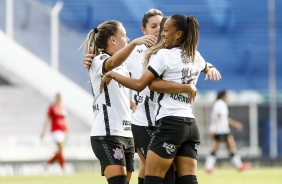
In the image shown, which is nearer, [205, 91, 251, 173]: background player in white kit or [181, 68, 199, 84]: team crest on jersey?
[181, 68, 199, 84]: team crest on jersey

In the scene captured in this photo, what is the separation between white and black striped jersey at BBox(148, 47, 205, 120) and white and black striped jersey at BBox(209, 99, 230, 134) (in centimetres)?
1411

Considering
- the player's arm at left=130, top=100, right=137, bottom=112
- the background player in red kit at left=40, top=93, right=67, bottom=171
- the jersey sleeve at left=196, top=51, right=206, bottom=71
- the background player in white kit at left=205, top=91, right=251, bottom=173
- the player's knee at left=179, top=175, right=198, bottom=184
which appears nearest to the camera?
the player's knee at left=179, top=175, right=198, bottom=184

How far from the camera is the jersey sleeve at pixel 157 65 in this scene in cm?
795

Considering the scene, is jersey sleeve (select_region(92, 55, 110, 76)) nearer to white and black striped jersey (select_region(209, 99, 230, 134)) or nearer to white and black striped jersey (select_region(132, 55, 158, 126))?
white and black striped jersey (select_region(132, 55, 158, 126))

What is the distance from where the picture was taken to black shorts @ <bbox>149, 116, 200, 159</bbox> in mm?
7980

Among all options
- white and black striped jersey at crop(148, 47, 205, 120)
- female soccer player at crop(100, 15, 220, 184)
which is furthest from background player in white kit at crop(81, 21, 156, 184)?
white and black striped jersey at crop(148, 47, 205, 120)

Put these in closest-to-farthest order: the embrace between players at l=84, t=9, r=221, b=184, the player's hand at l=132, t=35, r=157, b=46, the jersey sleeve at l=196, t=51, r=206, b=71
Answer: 1. the player's hand at l=132, t=35, r=157, b=46
2. the embrace between players at l=84, t=9, r=221, b=184
3. the jersey sleeve at l=196, t=51, r=206, b=71

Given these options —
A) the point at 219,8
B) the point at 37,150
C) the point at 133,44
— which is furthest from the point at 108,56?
the point at 219,8

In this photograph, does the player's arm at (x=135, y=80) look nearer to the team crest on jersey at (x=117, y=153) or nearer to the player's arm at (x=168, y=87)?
the player's arm at (x=168, y=87)

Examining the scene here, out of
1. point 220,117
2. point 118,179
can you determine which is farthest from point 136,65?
point 220,117

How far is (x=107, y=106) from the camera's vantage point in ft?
28.1

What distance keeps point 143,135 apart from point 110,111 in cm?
44

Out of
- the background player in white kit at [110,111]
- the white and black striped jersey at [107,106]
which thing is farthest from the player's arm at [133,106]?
the white and black striped jersey at [107,106]

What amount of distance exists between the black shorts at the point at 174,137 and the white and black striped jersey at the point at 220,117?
14096 mm
